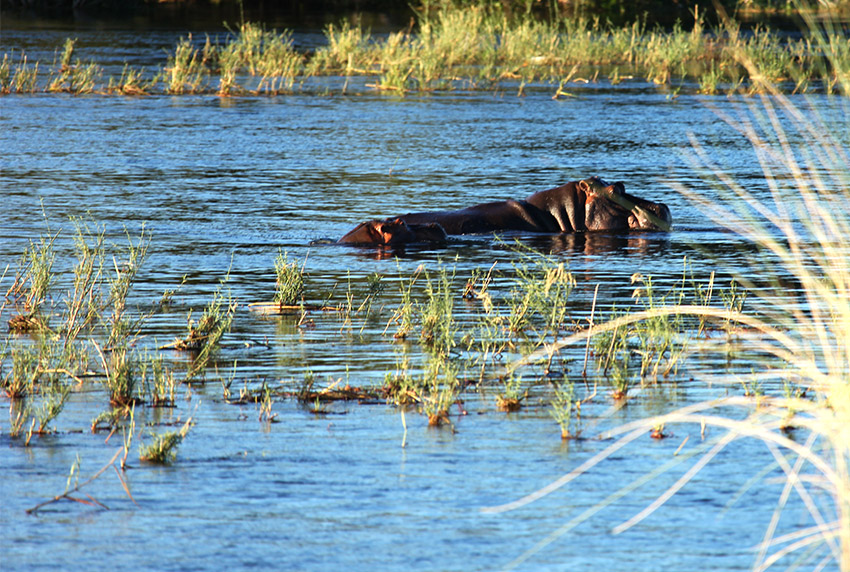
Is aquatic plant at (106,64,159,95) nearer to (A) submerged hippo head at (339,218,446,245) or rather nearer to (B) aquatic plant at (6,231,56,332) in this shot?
(A) submerged hippo head at (339,218,446,245)

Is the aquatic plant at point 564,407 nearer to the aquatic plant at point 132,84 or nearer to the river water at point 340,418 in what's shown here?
the river water at point 340,418

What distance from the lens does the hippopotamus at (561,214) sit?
10812mm

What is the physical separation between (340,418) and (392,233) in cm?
478

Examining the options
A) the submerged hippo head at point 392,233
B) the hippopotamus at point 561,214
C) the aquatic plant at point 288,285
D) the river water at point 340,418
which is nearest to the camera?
the river water at point 340,418

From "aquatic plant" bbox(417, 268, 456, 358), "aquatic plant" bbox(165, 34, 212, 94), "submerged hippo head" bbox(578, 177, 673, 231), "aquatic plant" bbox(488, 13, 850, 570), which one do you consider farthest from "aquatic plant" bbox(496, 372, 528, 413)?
"aquatic plant" bbox(165, 34, 212, 94)

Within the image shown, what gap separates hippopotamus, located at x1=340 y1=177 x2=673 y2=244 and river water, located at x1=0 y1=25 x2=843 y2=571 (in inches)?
10.9

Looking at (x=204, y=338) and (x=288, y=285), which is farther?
(x=288, y=285)

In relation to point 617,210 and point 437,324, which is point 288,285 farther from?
point 617,210

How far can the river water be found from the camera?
13.8 feet

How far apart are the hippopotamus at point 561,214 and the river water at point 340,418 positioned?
28cm

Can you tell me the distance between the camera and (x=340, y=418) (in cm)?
551

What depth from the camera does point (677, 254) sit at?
32.7ft

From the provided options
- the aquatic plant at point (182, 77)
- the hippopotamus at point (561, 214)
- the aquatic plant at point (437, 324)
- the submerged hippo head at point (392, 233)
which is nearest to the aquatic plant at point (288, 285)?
the aquatic plant at point (437, 324)

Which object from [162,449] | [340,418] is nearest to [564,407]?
[340,418]
